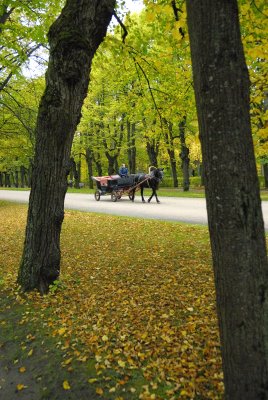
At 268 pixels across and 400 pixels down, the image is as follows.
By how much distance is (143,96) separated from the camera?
8320mm

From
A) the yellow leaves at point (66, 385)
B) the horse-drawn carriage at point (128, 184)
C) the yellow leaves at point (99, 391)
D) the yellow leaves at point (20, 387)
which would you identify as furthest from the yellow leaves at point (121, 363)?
the horse-drawn carriage at point (128, 184)

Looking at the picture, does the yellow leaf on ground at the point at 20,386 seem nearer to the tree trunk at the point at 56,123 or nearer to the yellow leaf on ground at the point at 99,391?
the yellow leaf on ground at the point at 99,391

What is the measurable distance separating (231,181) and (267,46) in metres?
3.41

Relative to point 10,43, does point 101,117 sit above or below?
above

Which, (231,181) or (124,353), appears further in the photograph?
(124,353)

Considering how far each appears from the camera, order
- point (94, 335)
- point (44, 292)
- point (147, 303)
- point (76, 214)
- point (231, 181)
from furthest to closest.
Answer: point (76, 214) < point (44, 292) < point (147, 303) < point (94, 335) < point (231, 181)

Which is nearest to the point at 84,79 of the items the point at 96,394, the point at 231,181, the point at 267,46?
the point at 267,46

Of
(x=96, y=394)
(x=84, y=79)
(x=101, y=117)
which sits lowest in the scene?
(x=96, y=394)

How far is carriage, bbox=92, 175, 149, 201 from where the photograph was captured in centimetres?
1956

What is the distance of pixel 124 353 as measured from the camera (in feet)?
13.2

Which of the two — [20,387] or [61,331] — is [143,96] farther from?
[20,387]

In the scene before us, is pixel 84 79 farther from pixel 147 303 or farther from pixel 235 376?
pixel 235 376

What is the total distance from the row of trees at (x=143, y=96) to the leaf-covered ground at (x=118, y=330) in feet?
8.24

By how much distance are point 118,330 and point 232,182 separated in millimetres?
3048
